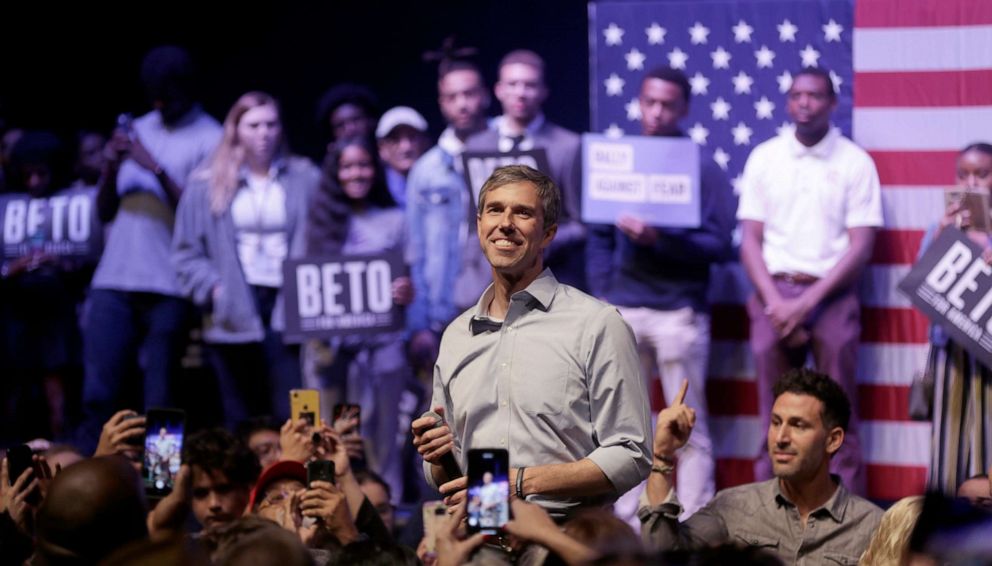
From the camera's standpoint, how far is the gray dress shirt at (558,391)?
3.27m

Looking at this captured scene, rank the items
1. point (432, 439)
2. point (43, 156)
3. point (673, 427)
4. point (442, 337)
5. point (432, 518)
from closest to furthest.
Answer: point (432, 439)
point (442, 337)
point (673, 427)
point (432, 518)
point (43, 156)

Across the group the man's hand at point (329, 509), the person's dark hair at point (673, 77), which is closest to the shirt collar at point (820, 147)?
the person's dark hair at point (673, 77)

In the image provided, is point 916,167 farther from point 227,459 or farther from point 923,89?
point 227,459

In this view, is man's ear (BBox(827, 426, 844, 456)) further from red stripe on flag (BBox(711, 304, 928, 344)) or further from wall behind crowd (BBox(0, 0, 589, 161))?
wall behind crowd (BBox(0, 0, 589, 161))

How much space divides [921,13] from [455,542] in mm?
4862

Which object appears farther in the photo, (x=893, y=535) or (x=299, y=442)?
(x=299, y=442)

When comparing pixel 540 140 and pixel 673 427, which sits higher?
pixel 540 140

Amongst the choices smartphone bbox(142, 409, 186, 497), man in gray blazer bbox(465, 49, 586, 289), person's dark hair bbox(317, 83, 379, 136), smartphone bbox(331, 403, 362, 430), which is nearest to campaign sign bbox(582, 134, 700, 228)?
man in gray blazer bbox(465, 49, 586, 289)

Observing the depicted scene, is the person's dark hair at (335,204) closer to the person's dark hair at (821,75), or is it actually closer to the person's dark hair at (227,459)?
the person's dark hair at (821,75)

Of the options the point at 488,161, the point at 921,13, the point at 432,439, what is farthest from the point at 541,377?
the point at 921,13

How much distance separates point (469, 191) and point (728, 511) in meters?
3.13

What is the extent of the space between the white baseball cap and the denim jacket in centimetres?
21

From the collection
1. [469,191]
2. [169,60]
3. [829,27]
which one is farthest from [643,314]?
[169,60]

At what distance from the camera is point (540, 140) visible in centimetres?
724
